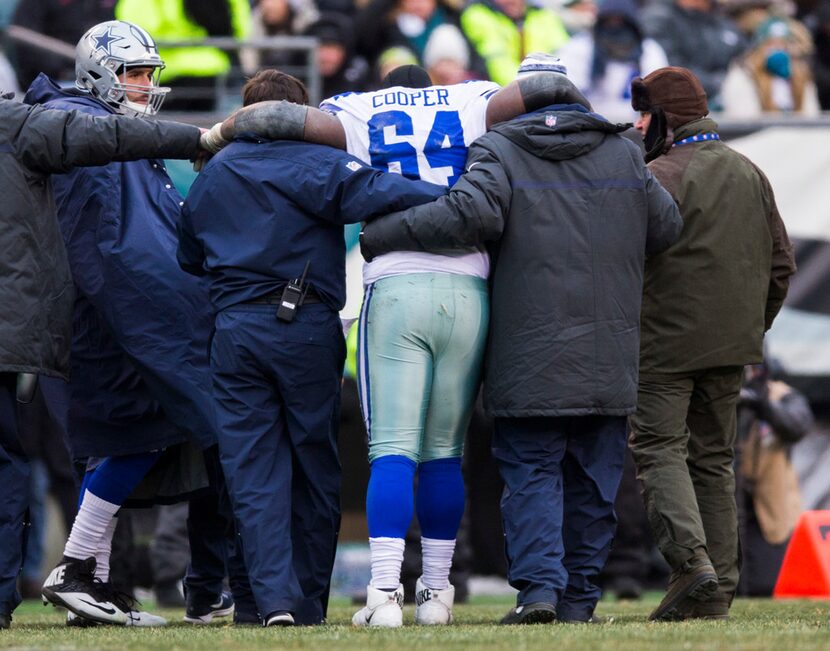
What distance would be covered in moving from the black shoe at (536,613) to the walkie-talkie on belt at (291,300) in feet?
4.46

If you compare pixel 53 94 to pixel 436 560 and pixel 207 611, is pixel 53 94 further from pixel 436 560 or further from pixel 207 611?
pixel 436 560

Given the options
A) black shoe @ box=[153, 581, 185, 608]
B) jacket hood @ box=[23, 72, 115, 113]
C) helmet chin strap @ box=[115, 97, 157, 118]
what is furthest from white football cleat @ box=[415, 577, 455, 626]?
black shoe @ box=[153, 581, 185, 608]

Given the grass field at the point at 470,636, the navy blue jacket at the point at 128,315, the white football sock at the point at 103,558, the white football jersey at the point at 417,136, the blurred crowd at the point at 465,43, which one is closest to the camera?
the grass field at the point at 470,636

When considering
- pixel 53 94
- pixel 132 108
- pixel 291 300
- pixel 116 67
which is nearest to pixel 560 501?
pixel 291 300

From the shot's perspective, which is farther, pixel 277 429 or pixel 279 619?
pixel 277 429

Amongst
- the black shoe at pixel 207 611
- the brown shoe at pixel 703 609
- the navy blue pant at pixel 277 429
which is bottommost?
the black shoe at pixel 207 611

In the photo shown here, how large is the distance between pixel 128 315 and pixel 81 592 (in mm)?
1130

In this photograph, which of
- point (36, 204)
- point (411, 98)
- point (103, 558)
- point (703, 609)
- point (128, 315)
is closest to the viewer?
point (411, 98)

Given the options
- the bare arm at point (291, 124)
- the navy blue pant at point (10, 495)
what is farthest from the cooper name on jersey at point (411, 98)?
the navy blue pant at point (10, 495)

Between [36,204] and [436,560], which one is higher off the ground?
[36,204]

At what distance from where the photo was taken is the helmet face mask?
24.4 ft

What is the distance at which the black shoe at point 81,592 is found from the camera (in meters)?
7.08

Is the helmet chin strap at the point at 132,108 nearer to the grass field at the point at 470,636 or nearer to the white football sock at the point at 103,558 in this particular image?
the white football sock at the point at 103,558

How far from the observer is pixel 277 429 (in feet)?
21.8
